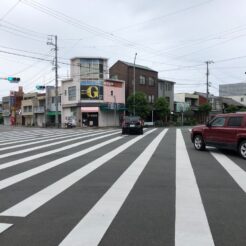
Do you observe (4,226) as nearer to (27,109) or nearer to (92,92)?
(92,92)

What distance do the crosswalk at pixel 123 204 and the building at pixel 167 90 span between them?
5463 cm

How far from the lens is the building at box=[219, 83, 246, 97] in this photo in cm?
10044

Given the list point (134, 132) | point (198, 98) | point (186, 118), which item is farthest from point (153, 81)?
point (134, 132)

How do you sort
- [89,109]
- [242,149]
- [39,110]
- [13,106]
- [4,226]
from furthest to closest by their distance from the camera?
1. [13,106]
2. [39,110]
3. [89,109]
4. [242,149]
5. [4,226]

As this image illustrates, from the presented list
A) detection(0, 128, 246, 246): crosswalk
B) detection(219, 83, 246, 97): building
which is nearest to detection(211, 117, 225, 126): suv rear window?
detection(0, 128, 246, 246): crosswalk

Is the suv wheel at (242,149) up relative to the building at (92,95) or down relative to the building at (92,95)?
down

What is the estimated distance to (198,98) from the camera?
3110 inches

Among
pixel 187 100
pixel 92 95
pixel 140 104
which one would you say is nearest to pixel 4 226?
pixel 140 104

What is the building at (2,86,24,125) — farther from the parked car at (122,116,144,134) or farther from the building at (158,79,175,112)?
the parked car at (122,116,144,134)

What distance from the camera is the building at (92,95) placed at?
52969 mm

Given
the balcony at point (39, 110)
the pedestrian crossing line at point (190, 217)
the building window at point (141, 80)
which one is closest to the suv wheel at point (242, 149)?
the pedestrian crossing line at point (190, 217)

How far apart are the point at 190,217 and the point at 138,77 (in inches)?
2158

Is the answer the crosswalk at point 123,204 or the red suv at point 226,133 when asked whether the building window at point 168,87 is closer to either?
the red suv at point 226,133

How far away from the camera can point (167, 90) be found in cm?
6744
